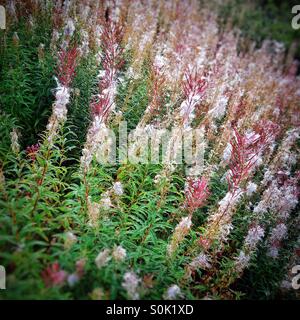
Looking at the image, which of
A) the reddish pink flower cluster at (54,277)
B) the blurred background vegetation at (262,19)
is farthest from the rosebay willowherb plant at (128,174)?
the blurred background vegetation at (262,19)

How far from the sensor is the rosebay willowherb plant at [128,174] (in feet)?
8.93

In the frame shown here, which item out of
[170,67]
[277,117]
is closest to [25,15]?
[170,67]

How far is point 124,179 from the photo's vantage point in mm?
3936

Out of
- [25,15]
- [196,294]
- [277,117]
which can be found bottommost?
[196,294]

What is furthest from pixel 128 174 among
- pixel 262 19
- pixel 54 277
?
pixel 262 19

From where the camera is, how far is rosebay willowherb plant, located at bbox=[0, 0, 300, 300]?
8.93 feet

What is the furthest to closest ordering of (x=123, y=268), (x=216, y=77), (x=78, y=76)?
1. (x=216, y=77)
2. (x=78, y=76)
3. (x=123, y=268)

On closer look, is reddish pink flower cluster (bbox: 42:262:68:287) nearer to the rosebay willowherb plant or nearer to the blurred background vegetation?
the rosebay willowherb plant

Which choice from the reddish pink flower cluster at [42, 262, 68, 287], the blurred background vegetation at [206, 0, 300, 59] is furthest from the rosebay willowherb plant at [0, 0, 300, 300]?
the blurred background vegetation at [206, 0, 300, 59]

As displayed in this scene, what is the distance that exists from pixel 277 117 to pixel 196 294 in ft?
12.6

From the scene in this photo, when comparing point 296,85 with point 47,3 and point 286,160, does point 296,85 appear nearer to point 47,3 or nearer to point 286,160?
point 286,160

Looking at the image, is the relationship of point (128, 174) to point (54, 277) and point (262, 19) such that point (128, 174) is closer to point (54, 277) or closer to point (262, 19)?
point (54, 277)

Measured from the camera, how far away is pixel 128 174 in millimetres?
3854

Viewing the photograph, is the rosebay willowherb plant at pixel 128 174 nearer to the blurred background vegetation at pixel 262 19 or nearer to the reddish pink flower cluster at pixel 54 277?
the reddish pink flower cluster at pixel 54 277
